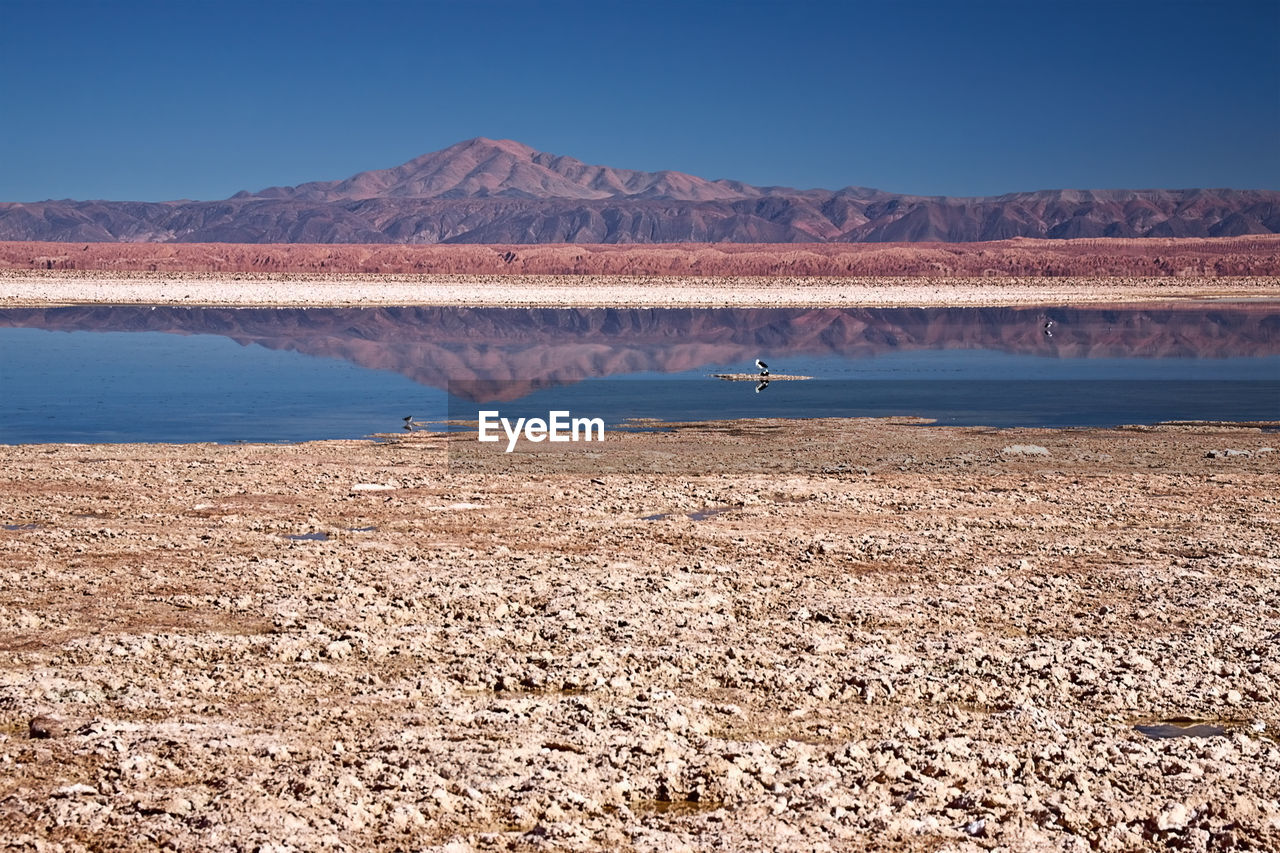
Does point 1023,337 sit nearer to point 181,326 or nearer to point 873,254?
point 181,326

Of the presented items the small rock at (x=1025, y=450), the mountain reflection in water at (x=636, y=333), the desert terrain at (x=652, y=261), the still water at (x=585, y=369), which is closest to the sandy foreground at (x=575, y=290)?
the mountain reflection in water at (x=636, y=333)

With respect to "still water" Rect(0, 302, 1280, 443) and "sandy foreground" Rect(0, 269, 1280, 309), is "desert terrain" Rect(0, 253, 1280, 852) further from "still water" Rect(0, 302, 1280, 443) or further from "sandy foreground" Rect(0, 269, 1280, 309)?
"sandy foreground" Rect(0, 269, 1280, 309)

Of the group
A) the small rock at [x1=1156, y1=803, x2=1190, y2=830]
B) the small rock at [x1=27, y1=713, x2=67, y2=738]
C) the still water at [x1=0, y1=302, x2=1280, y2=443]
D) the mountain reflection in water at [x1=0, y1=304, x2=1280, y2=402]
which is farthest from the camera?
the mountain reflection in water at [x1=0, y1=304, x2=1280, y2=402]

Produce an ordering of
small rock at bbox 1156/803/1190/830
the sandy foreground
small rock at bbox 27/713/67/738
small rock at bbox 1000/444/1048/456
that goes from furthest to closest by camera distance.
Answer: the sandy foreground < small rock at bbox 1000/444/1048/456 < small rock at bbox 27/713/67/738 < small rock at bbox 1156/803/1190/830

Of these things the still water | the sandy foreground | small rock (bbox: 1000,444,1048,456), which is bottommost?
small rock (bbox: 1000,444,1048,456)

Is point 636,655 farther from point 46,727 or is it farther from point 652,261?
point 652,261

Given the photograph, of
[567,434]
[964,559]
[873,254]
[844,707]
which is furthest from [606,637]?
[873,254]

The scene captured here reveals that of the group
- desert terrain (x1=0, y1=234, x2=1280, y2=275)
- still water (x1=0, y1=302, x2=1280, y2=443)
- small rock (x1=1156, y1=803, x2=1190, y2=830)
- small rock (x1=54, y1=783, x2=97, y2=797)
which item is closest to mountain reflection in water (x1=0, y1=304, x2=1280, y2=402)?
Answer: still water (x1=0, y1=302, x2=1280, y2=443)
